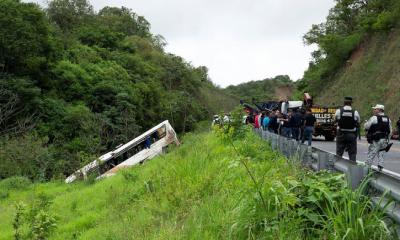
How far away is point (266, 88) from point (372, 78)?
303 feet

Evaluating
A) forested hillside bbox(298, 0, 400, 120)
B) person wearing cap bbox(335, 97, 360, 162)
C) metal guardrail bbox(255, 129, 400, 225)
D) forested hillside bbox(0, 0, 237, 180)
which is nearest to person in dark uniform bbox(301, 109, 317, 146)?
person wearing cap bbox(335, 97, 360, 162)

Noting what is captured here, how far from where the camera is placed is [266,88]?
13775 centimetres

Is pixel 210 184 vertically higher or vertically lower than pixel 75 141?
higher

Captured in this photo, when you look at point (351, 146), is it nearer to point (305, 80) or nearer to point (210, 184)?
point (210, 184)

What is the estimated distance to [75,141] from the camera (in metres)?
37.5

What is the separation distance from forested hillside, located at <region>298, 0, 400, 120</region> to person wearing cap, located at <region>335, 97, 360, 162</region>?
26489mm

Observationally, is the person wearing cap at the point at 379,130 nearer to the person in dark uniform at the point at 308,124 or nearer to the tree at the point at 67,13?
the person in dark uniform at the point at 308,124

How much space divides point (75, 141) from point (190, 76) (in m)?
37.6

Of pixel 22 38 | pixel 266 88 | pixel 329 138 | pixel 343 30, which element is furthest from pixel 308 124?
pixel 266 88

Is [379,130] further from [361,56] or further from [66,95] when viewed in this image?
[361,56]

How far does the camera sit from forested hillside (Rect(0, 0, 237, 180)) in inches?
1221

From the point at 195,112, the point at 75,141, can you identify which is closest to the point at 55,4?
the point at 195,112

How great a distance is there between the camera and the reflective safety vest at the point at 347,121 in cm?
1167

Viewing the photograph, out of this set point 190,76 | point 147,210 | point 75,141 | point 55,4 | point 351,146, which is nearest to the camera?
point 147,210
